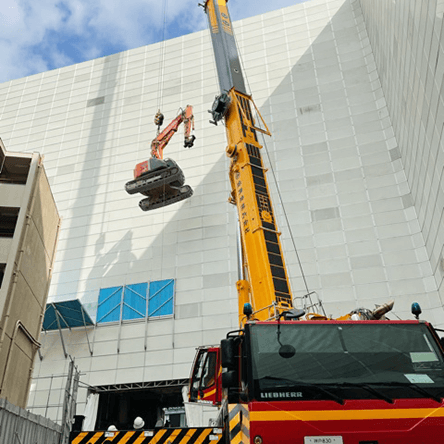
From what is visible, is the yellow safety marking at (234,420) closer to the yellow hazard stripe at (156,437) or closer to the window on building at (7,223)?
the yellow hazard stripe at (156,437)

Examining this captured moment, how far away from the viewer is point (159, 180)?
73.8 feet

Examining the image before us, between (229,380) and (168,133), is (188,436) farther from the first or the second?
(168,133)

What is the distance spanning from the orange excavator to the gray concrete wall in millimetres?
9946

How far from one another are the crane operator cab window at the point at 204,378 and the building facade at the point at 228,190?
A: 11.1 meters

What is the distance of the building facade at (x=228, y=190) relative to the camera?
2103 centimetres

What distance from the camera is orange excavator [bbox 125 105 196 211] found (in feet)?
72.3

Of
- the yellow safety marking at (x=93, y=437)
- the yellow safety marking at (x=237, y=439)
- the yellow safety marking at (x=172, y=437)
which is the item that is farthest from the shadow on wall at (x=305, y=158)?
the yellow safety marking at (x=237, y=439)

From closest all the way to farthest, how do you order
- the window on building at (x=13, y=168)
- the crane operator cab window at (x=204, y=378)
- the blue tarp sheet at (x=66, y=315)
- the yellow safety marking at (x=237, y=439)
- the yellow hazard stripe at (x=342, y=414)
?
the yellow hazard stripe at (x=342, y=414) → the yellow safety marking at (x=237, y=439) → the crane operator cab window at (x=204, y=378) → the window on building at (x=13, y=168) → the blue tarp sheet at (x=66, y=315)

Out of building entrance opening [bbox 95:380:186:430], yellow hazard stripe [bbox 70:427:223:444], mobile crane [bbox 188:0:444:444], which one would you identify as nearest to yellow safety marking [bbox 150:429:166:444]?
yellow hazard stripe [bbox 70:427:223:444]

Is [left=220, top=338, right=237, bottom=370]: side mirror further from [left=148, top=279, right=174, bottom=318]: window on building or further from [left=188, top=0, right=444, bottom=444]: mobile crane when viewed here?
[left=148, top=279, right=174, bottom=318]: window on building

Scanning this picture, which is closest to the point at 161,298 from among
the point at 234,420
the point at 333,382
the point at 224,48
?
the point at 224,48

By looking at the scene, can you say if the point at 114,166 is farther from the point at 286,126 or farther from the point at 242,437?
the point at 242,437

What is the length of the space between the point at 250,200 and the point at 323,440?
301 inches

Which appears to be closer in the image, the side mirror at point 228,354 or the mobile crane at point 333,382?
the mobile crane at point 333,382
